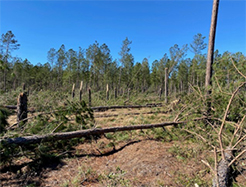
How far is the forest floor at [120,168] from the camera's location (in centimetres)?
222

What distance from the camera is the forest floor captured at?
2.22 metres

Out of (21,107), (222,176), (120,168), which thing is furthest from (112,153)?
(21,107)

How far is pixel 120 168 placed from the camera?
8.41 ft

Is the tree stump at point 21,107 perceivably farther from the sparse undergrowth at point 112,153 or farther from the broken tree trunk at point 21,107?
the sparse undergrowth at point 112,153

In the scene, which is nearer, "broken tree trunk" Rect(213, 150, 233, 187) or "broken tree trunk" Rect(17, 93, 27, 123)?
"broken tree trunk" Rect(213, 150, 233, 187)

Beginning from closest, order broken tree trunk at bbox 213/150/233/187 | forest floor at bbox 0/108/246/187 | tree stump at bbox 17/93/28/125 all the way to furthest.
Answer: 1. broken tree trunk at bbox 213/150/233/187
2. forest floor at bbox 0/108/246/187
3. tree stump at bbox 17/93/28/125

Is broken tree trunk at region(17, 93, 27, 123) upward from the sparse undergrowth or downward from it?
upward

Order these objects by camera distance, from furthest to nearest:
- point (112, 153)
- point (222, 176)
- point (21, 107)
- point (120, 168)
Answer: point (21, 107) → point (112, 153) → point (120, 168) → point (222, 176)

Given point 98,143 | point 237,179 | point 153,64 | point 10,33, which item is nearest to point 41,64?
point 10,33

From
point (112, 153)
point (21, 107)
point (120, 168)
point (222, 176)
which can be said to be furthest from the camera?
point (21, 107)

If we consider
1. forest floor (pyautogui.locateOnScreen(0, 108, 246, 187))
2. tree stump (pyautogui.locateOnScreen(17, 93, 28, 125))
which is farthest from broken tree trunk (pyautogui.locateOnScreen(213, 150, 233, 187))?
tree stump (pyautogui.locateOnScreen(17, 93, 28, 125))

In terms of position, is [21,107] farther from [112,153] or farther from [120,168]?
[120,168]

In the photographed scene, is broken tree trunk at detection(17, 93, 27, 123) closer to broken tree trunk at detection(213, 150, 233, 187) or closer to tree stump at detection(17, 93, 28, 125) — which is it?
tree stump at detection(17, 93, 28, 125)

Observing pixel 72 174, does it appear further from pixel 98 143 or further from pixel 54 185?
pixel 98 143
